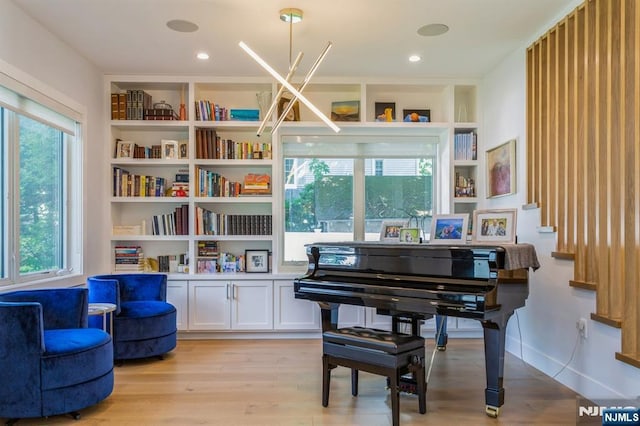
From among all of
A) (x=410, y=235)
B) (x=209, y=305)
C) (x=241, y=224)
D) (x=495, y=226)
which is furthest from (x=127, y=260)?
(x=495, y=226)

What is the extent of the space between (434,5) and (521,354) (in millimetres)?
2993

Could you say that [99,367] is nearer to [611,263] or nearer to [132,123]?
[132,123]

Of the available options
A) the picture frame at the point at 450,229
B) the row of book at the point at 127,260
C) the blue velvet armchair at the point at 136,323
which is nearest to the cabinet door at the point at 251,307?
the blue velvet armchair at the point at 136,323

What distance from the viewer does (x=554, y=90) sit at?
3496mm

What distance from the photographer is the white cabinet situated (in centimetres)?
470

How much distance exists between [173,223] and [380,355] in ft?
10.0

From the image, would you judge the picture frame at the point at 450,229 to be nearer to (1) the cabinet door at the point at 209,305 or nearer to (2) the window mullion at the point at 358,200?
(2) the window mullion at the point at 358,200

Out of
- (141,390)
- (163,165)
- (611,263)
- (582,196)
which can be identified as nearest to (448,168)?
(582,196)

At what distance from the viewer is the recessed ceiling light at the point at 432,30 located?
11.8 ft

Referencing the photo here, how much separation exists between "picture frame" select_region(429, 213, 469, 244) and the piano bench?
31.9 inches

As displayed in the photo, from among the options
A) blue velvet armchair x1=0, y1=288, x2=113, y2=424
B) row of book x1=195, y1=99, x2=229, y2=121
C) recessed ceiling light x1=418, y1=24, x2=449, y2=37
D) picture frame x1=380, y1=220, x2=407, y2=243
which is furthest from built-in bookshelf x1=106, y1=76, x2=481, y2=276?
blue velvet armchair x1=0, y1=288, x2=113, y2=424

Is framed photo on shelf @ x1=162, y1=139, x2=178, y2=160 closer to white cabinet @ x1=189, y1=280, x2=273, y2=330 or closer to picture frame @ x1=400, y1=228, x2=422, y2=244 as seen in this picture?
white cabinet @ x1=189, y1=280, x2=273, y2=330

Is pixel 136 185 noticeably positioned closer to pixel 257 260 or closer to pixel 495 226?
pixel 257 260

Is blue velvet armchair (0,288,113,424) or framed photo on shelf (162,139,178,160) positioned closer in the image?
blue velvet armchair (0,288,113,424)
